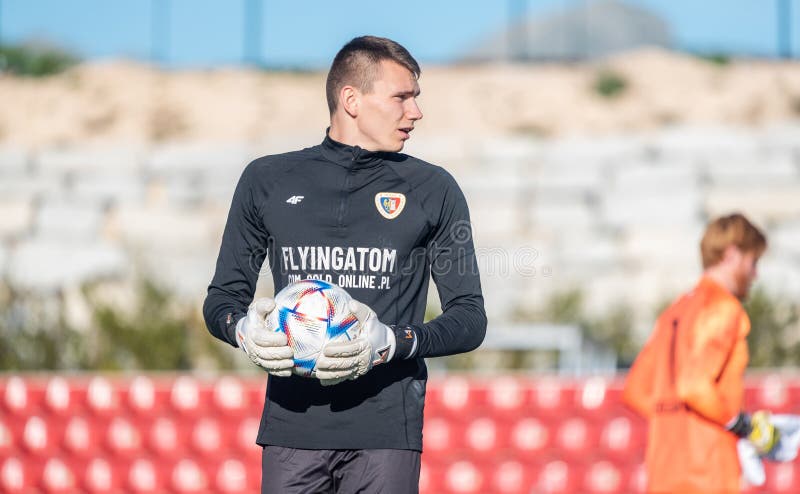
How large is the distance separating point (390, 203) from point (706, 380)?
1941mm

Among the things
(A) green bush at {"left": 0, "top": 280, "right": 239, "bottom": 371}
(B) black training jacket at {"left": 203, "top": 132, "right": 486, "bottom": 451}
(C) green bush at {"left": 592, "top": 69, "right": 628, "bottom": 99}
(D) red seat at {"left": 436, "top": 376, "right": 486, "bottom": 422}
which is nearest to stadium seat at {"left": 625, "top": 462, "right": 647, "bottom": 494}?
(D) red seat at {"left": 436, "top": 376, "right": 486, "bottom": 422}

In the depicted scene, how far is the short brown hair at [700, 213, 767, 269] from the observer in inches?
198

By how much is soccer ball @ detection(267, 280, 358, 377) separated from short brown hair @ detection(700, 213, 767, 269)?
240cm

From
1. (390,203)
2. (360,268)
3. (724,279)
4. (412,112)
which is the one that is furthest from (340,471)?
(724,279)

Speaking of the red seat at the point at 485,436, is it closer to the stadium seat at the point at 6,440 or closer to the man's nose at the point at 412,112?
the stadium seat at the point at 6,440

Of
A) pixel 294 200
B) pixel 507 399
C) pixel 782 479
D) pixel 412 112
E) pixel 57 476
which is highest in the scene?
pixel 412 112

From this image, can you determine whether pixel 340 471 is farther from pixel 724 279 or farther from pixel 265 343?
pixel 724 279

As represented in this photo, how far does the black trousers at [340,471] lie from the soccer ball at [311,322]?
0.94 feet

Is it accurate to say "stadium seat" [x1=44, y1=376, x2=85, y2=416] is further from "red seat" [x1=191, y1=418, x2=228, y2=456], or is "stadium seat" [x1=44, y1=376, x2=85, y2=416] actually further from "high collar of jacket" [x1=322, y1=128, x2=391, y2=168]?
"high collar of jacket" [x1=322, y1=128, x2=391, y2=168]

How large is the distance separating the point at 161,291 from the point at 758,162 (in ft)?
42.5

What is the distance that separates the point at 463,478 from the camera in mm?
9484

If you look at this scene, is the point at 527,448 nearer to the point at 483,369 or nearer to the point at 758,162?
the point at 483,369

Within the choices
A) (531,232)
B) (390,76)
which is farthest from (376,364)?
(531,232)

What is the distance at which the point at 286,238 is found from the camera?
3.39 m
